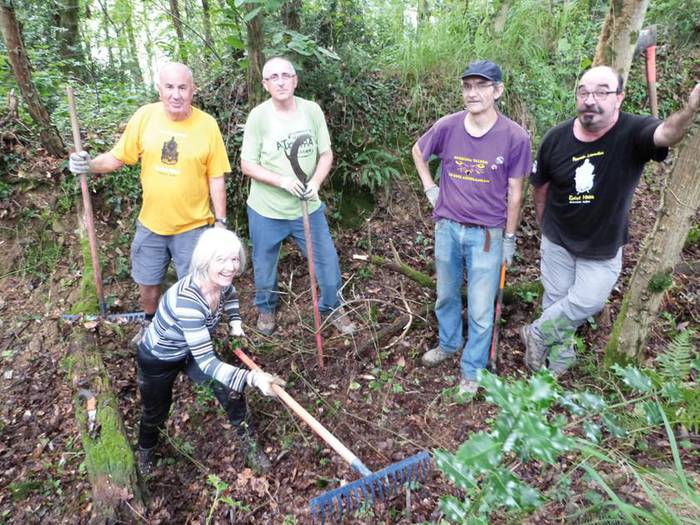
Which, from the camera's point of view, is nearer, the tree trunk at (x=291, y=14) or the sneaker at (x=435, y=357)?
the sneaker at (x=435, y=357)

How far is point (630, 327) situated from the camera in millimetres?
3037

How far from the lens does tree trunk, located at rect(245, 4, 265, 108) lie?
4141mm

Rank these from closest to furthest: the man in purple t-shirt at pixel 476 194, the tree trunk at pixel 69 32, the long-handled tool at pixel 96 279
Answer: the man in purple t-shirt at pixel 476 194 < the long-handled tool at pixel 96 279 < the tree trunk at pixel 69 32

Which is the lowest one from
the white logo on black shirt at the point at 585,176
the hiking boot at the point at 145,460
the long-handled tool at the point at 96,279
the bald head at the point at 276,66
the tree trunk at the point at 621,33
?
the hiking boot at the point at 145,460

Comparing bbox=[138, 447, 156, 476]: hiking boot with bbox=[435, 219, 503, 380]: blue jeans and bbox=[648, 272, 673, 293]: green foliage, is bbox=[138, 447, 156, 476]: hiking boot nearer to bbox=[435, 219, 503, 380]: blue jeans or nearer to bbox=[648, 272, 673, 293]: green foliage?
bbox=[435, 219, 503, 380]: blue jeans

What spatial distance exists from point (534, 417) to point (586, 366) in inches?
104

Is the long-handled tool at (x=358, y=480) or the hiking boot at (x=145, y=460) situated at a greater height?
the long-handled tool at (x=358, y=480)

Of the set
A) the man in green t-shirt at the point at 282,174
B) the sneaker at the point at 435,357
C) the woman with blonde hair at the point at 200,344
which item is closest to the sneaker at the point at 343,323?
the man in green t-shirt at the point at 282,174

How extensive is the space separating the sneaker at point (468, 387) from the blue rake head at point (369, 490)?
2.68ft

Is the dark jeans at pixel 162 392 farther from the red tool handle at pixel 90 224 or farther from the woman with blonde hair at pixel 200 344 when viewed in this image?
the red tool handle at pixel 90 224

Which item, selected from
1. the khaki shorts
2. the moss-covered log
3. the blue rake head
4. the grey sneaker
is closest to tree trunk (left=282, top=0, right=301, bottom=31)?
the khaki shorts

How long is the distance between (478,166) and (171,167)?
2275 millimetres

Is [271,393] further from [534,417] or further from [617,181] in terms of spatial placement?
[617,181]

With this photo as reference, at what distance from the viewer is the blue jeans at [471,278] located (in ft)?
10.6
